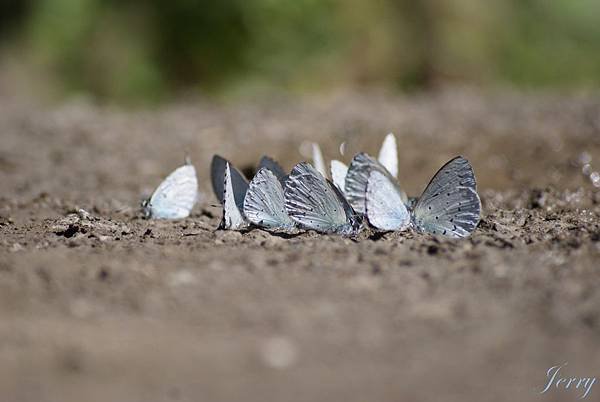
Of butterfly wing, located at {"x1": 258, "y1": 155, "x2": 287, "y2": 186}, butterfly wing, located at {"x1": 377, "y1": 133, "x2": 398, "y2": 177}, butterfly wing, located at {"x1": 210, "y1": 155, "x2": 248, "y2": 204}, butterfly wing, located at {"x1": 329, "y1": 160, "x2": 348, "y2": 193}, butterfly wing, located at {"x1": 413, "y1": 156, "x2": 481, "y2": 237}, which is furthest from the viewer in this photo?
butterfly wing, located at {"x1": 377, "y1": 133, "x2": 398, "y2": 177}

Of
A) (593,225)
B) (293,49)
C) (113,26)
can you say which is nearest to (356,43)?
(293,49)

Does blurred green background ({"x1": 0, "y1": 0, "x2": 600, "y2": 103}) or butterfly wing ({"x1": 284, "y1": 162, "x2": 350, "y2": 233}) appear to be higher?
blurred green background ({"x1": 0, "y1": 0, "x2": 600, "y2": 103})

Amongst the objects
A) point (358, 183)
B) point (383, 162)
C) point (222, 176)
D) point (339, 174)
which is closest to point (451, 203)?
point (358, 183)

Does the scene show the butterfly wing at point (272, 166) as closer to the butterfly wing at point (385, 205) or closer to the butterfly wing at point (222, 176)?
the butterfly wing at point (222, 176)

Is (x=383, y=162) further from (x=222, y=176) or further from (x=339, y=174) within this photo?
(x=222, y=176)

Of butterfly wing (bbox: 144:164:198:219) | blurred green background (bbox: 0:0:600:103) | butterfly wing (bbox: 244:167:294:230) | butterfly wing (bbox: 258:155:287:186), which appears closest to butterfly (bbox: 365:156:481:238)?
butterfly wing (bbox: 244:167:294:230)

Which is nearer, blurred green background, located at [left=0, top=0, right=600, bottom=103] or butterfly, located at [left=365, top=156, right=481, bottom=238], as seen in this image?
butterfly, located at [left=365, top=156, right=481, bottom=238]

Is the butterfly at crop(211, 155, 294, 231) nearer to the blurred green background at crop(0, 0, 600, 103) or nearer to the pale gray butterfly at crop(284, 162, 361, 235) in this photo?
the pale gray butterfly at crop(284, 162, 361, 235)
